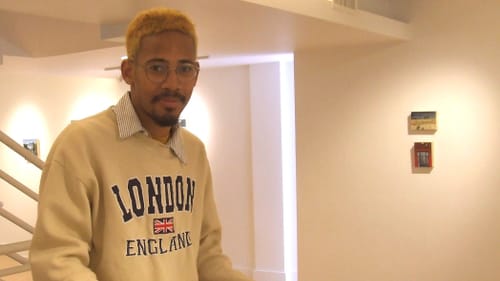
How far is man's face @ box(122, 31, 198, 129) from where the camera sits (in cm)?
123

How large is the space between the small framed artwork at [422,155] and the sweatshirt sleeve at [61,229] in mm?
3134

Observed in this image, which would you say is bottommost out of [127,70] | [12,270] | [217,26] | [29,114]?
[12,270]

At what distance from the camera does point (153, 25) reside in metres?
1.23

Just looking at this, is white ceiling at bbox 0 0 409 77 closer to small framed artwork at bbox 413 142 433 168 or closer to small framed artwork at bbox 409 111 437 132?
small framed artwork at bbox 409 111 437 132

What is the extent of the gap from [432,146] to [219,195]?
9.05ft

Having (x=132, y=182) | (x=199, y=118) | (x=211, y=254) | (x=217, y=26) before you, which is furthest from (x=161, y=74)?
(x=199, y=118)

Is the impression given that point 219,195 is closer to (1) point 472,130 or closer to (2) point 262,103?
(2) point 262,103

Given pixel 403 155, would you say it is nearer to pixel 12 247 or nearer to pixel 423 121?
pixel 423 121

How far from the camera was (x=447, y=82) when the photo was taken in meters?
3.80

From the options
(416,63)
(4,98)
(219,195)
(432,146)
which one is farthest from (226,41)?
(4,98)

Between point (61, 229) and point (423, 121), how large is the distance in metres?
3.21

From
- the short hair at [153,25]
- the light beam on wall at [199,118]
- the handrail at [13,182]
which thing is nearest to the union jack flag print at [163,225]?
the short hair at [153,25]

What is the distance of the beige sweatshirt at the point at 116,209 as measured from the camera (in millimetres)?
1135

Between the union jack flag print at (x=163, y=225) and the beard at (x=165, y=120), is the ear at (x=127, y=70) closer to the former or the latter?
the beard at (x=165, y=120)
